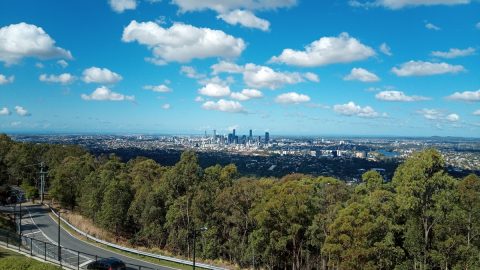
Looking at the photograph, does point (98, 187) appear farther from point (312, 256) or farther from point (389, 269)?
point (389, 269)

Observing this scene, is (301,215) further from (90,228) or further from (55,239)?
(90,228)

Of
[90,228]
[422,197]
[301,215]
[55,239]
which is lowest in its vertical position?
[90,228]

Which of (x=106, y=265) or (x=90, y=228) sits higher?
(x=106, y=265)

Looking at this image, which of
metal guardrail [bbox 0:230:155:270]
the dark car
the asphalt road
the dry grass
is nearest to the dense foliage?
the dry grass

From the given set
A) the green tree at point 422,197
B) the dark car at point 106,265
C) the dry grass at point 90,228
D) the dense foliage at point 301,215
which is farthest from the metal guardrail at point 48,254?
the green tree at point 422,197

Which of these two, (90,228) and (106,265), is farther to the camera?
(90,228)

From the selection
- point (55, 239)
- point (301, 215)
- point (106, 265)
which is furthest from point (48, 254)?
point (301, 215)

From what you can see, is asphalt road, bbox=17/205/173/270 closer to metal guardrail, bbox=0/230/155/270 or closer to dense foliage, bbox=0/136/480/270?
metal guardrail, bbox=0/230/155/270
